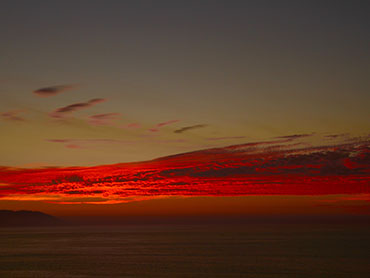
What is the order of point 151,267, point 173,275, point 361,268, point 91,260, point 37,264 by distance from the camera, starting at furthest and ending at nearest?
1. point 91,260
2. point 37,264
3. point 151,267
4. point 361,268
5. point 173,275

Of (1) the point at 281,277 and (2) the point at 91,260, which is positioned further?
(2) the point at 91,260

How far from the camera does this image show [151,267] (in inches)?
2667

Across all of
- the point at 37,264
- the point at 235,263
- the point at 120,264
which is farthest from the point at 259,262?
the point at 37,264

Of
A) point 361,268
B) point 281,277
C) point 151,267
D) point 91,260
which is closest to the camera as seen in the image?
point 281,277

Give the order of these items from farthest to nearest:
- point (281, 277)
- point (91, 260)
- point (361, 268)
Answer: point (91, 260), point (361, 268), point (281, 277)

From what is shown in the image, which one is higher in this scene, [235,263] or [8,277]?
→ [8,277]

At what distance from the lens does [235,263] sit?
69.2 metres

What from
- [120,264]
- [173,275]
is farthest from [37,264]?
[173,275]

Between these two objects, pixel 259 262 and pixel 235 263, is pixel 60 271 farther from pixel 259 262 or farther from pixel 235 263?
pixel 259 262

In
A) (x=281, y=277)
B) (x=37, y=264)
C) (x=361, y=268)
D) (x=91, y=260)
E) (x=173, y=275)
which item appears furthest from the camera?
(x=91, y=260)

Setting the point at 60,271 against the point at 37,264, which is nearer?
the point at 60,271

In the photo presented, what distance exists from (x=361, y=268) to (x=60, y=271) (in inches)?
1761

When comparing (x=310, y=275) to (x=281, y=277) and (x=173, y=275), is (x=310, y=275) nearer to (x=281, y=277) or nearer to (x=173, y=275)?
(x=281, y=277)

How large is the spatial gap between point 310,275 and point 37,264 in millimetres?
46063
